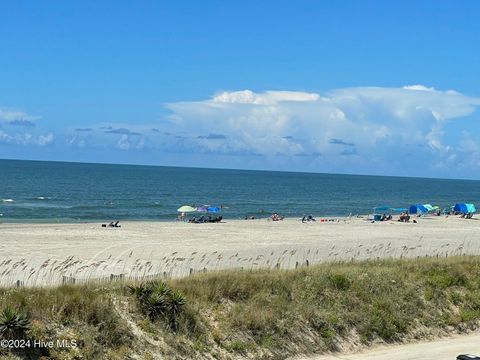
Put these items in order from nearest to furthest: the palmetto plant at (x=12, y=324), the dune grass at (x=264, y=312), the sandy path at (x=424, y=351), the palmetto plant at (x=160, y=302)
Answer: the palmetto plant at (x=12, y=324) → the dune grass at (x=264, y=312) → the palmetto plant at (x=160, y=302) → the sandy path at (x=424, y=351)

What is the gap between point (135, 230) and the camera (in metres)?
46.5

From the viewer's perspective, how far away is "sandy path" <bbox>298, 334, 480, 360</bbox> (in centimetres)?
1530

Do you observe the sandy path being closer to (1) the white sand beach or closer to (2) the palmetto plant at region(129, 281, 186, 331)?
(2) the palmetto plant at region(129, 281, 186, 331)

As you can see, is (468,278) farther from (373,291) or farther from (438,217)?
(438,217)

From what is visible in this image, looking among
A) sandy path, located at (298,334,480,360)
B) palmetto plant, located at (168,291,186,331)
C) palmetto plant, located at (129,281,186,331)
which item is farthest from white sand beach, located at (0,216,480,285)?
sandy path, located at (298,334,480,360)

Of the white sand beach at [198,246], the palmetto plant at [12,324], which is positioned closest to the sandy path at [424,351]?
the white sand beach at [198,246]

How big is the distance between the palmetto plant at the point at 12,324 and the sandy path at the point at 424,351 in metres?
6.88

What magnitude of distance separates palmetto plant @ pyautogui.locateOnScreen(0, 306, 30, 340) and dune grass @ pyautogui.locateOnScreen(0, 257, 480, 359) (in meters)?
0.19

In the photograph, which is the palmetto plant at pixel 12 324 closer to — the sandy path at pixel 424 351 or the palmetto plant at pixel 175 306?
the palmetto plant at pixel 175 306

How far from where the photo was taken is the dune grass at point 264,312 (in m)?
13.2

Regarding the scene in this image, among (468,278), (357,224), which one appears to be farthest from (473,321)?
(357,224)

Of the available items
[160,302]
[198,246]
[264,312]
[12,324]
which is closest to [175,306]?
[160,302]

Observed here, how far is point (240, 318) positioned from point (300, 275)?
354cm

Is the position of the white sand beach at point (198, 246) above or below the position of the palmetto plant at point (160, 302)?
below
